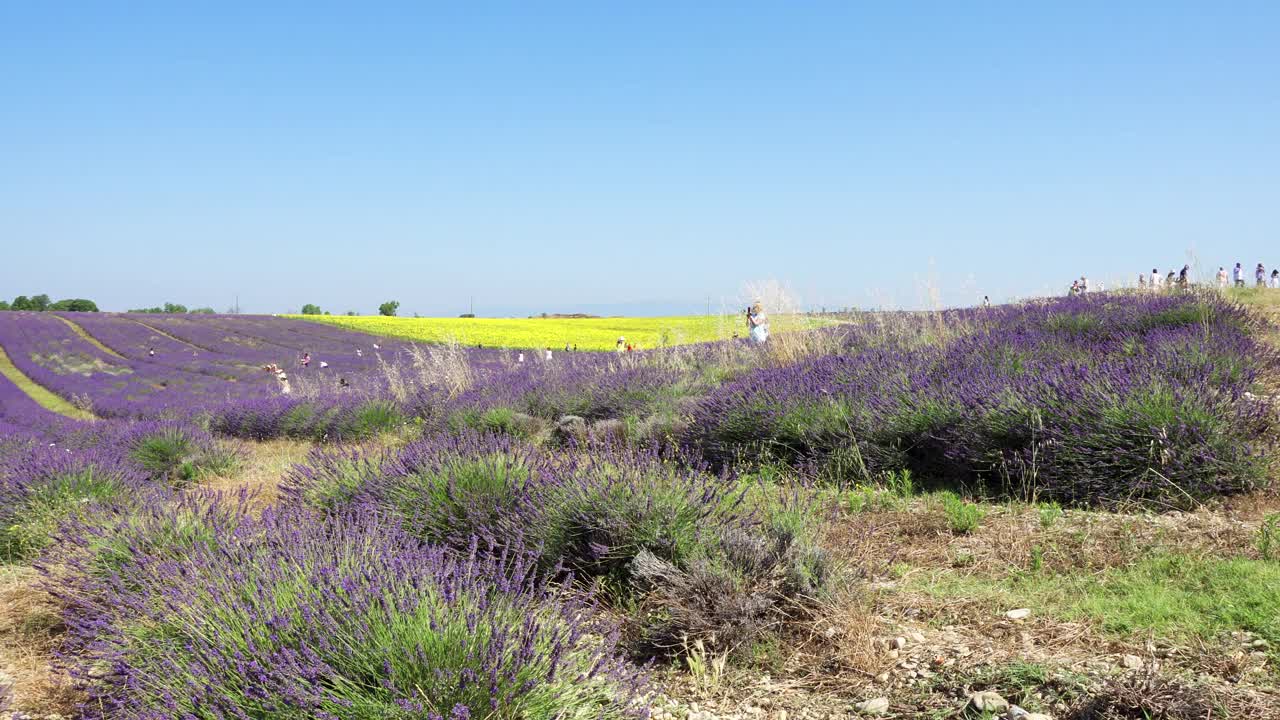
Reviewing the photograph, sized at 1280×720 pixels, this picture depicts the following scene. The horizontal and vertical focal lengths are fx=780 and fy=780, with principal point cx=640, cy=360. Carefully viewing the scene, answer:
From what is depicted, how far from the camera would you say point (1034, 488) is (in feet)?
15.3

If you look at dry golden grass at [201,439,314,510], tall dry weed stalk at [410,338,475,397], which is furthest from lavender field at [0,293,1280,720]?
tall dry weed stalk at [410,338,475,397]

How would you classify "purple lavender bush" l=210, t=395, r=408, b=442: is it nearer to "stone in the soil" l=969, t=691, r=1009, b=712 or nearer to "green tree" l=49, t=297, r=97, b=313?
"stone in the soil" l=969, t=691, r=1009, b=712

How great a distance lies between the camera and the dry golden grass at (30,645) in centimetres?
284

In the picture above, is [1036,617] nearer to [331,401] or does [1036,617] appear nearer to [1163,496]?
[1163,496]

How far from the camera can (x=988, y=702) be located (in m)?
2.31

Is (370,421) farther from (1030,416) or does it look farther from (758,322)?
(1030,416)

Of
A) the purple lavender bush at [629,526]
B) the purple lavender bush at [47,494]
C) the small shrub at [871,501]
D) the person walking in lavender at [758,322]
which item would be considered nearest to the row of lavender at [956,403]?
the small shrub at [871,501]

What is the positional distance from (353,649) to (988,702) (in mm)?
1835

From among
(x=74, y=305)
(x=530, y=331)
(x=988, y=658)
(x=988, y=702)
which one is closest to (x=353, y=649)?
Answer: (x=988, y=702)

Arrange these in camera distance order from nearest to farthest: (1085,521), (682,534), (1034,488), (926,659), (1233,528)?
1. (926,659)
2. (682,534)
3. (1233,528)
4. (1085,521)
5. (1034,488)

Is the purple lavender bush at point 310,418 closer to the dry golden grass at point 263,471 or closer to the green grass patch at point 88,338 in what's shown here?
the dry golden grass at point 263,471

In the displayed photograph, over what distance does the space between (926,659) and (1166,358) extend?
4239 mm

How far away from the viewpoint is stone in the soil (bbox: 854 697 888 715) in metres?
2.43

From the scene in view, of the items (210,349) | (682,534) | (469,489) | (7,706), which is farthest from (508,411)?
(210,349)
